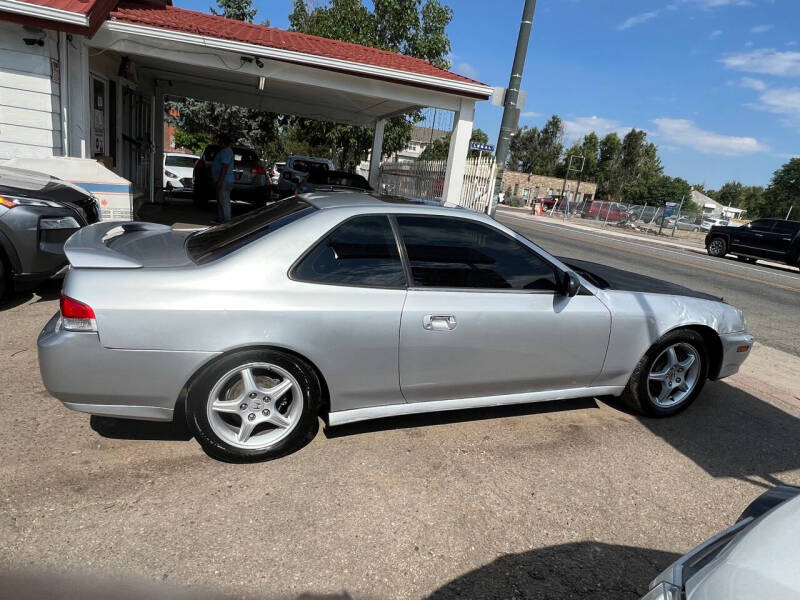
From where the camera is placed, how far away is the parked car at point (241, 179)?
14.4m

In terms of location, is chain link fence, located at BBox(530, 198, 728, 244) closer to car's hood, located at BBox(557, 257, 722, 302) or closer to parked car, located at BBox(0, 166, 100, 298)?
car's hood, located at BBox(557, 257, 722, 302)

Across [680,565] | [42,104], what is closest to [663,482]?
[680,565]

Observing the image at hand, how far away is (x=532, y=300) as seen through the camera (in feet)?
11.8

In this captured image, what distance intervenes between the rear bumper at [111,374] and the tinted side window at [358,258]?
76 centimetres

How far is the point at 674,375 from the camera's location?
14.0ft

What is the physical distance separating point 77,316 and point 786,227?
22.0 meters

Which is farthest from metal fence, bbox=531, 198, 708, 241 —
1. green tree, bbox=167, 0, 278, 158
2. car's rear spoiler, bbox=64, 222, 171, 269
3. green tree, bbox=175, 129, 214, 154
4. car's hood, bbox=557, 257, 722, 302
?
car's rear spoiler, bbox=64, 222, 171, 269

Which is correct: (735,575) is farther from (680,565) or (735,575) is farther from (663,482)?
(663,482)

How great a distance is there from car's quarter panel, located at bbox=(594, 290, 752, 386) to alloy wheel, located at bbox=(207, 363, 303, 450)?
7.28ft

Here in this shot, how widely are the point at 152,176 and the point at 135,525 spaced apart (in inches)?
564

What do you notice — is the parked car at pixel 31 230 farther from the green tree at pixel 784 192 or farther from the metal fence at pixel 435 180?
the green tree at pixel 784 192

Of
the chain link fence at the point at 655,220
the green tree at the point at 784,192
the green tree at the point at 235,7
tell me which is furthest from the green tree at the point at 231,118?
the green tree at the point at 784,192

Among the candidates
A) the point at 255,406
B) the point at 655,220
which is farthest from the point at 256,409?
the point at 655,220

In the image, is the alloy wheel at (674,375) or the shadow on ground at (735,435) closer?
the shadow on ground at (735,435)
